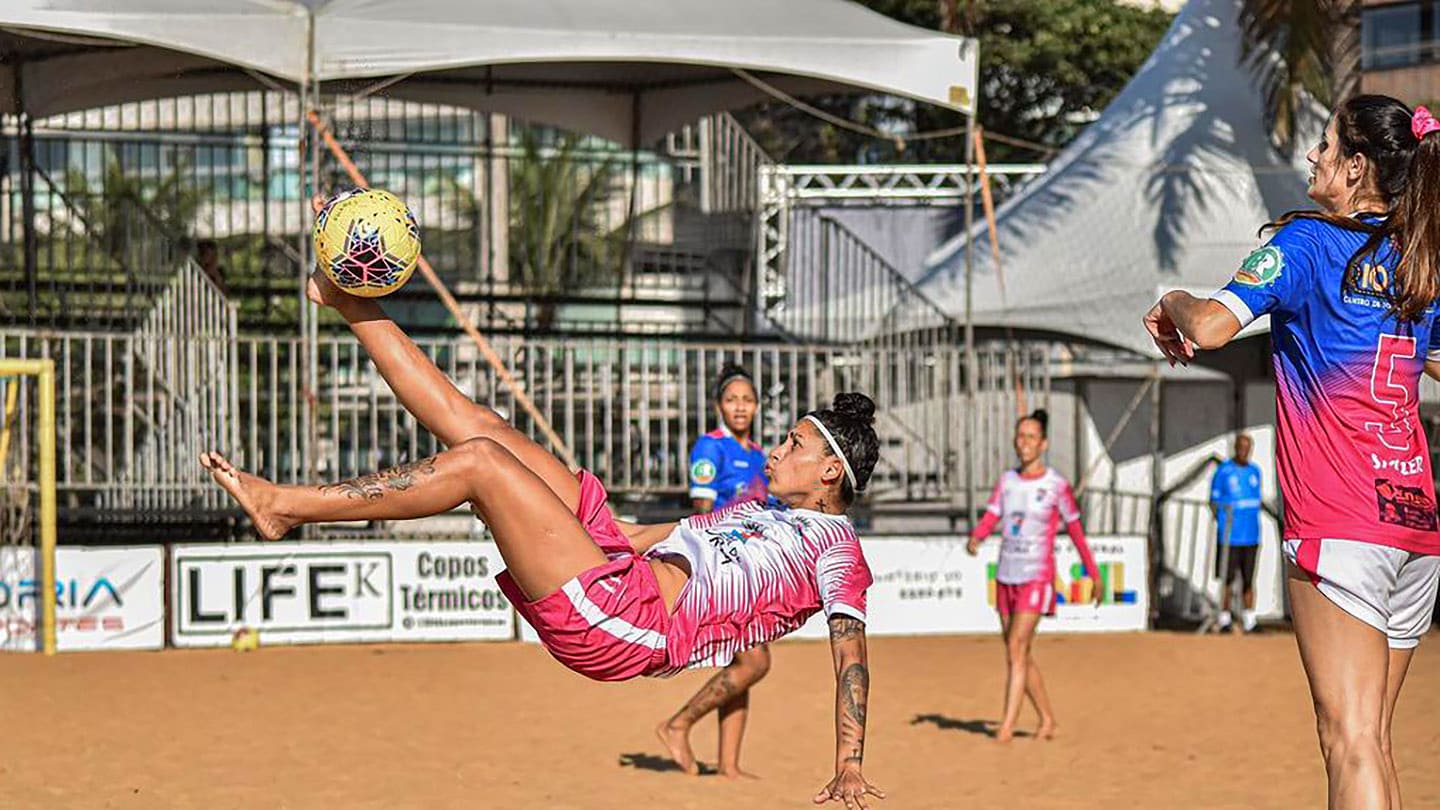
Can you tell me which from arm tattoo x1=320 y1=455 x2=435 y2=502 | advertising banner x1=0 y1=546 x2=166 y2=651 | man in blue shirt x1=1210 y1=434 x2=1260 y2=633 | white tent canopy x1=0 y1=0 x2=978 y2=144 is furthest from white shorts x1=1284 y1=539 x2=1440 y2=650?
man in blue shirt x1=1210 y1=434 x2=1260 y2=633

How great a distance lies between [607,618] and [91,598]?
35.4ft

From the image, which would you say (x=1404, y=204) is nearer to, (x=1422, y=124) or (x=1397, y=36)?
(x=1422, y=124)

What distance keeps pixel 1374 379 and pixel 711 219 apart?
19.2 m

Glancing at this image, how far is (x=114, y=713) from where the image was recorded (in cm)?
1195

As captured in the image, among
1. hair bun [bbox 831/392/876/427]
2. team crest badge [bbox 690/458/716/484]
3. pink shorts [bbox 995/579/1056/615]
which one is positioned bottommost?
pink shorts [bbox 995/579/1056/615]

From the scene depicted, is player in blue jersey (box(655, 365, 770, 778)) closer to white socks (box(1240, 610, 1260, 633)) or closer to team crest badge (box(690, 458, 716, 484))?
team crest badge (box(690, 458, 716, 484))

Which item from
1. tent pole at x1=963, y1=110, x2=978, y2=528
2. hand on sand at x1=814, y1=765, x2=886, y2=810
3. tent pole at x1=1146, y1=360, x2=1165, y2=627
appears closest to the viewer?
hand on sand at x1=814, y1=765, x2=886, y2=810

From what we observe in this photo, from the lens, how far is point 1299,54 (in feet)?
66.1

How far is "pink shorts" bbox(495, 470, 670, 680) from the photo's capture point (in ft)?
18.7

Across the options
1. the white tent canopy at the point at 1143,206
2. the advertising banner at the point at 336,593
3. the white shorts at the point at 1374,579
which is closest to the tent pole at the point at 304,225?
the advertising banner at the point at 336,593

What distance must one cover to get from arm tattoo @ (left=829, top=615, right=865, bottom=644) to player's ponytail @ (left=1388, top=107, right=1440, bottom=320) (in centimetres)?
187

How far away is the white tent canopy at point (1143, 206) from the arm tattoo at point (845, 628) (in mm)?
13398

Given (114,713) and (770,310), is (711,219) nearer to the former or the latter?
(770,310)

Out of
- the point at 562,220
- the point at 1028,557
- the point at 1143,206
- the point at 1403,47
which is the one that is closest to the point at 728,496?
the point at 1028,557
